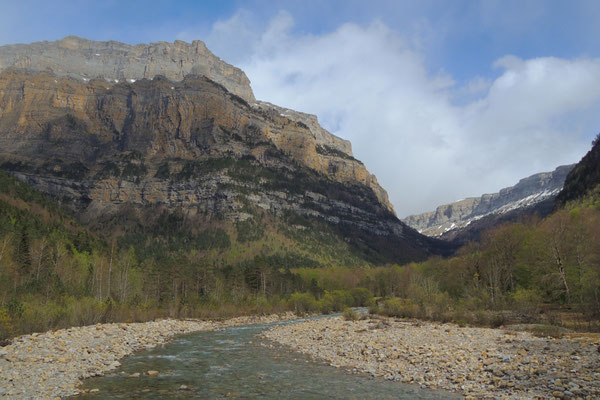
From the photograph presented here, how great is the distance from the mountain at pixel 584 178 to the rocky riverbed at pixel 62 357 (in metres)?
135

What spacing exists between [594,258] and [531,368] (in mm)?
28659

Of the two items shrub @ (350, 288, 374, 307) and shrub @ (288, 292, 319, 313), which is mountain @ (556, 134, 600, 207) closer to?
shrub @ (350, 288, 374, 307)

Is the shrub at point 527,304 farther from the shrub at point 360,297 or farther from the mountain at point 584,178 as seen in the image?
the mountain at point 584,178

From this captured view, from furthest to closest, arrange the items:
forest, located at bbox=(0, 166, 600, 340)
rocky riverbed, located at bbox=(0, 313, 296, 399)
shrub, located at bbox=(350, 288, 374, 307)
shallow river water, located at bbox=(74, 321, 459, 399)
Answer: shrub, located at bbox=(350, 288, 374, 307) → forest, located at bbox=(0, 166, 600, 340) → shallow river water, located at bbox=(74, 321, 459, 399) → rocky riverbed, located at bbox=(0, 313, 296, 399)

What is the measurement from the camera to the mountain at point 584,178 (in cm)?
12134

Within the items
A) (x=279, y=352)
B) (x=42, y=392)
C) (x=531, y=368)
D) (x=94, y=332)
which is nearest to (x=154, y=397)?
(x=42, y=392)

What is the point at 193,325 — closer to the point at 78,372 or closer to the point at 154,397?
the point at 78,372

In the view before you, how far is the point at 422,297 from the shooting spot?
5731 centimetres

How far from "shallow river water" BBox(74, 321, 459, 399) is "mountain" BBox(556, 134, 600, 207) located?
13027 centimetres

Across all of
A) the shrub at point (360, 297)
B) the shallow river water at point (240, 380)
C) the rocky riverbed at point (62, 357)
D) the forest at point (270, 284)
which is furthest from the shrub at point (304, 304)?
the shallow river water at point (240, 380)

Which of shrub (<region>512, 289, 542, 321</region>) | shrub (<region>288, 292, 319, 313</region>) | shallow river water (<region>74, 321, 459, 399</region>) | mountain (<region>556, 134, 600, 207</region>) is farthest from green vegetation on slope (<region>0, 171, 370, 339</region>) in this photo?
mountain (<region>556, 134, 600, 207</region>)

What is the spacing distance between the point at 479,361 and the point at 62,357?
79.0 feet

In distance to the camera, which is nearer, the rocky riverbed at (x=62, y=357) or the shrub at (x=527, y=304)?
the rocky riverbed at (x=62, y=357)

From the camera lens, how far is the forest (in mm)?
36812
